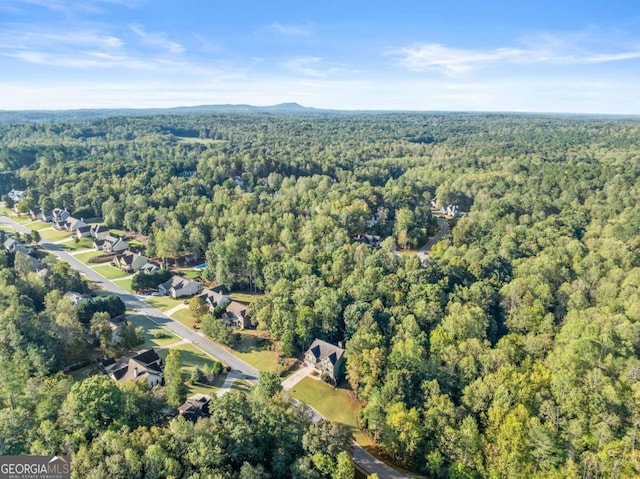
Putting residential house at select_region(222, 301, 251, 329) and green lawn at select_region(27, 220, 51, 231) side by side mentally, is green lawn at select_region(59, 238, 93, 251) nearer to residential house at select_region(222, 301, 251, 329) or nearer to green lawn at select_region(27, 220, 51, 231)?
green lawn at select_region(27, 220, 51, 231)

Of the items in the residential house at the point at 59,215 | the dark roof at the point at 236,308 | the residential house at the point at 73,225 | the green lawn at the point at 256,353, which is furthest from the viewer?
the residential house at the point at 59,215

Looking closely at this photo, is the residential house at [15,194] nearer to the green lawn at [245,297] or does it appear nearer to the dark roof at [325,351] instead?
the green lawn at [245,297]

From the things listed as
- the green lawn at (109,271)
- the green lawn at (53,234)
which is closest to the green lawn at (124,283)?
the green lawn at (109,271)

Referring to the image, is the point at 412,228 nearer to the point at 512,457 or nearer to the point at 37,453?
the point at 512,457

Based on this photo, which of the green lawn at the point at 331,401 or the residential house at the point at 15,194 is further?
the residential house at the point at 15,194

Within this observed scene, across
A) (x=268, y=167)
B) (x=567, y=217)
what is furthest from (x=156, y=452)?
(x=268, y=167)

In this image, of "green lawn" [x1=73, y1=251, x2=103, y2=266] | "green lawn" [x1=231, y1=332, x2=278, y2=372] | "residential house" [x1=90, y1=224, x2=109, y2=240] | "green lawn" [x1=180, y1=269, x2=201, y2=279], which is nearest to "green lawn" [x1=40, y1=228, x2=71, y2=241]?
"residential house" [x1=90, y1=224, x2=109, y2=240]
